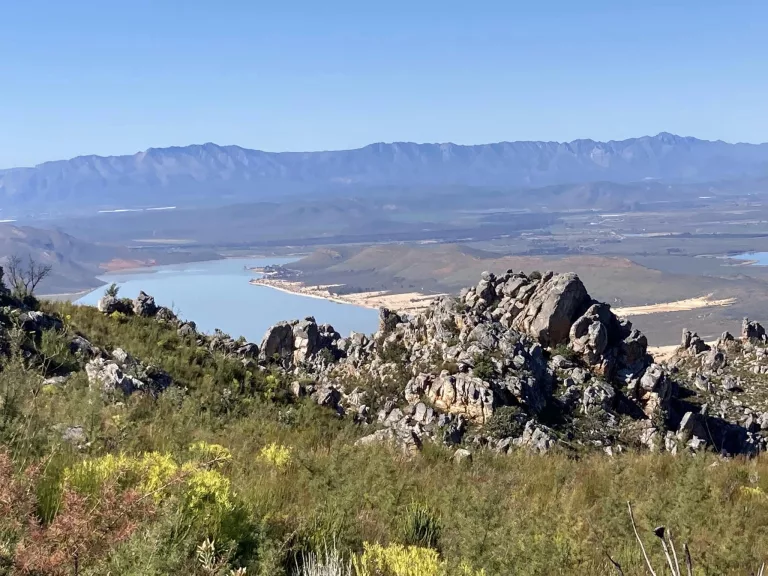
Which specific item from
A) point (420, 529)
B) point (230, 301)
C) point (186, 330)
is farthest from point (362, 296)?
point (420, 529)

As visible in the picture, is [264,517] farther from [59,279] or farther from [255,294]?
[59,279]

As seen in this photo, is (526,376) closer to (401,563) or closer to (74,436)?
(74,436)

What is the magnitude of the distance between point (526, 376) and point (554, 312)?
4.09 metres

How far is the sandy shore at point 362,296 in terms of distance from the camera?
105938mm

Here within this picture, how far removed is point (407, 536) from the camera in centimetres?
526

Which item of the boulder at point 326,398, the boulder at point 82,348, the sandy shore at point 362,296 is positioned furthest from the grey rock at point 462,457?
the sandy shore at point 362,296

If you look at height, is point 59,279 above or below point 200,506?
below

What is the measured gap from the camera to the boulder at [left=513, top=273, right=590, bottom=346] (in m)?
21.4

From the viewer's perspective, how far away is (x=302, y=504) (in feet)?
18.4

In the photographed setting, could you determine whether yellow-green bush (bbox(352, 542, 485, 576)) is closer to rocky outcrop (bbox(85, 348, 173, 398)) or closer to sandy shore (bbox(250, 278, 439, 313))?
rocky outcrop (bbox(85, 348, 173, 398))

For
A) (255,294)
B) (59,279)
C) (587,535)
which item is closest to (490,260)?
(255,294)

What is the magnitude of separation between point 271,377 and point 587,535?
1001cm

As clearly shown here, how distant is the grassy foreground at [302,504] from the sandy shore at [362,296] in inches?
3540

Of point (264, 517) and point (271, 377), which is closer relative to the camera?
point (264, 517)
